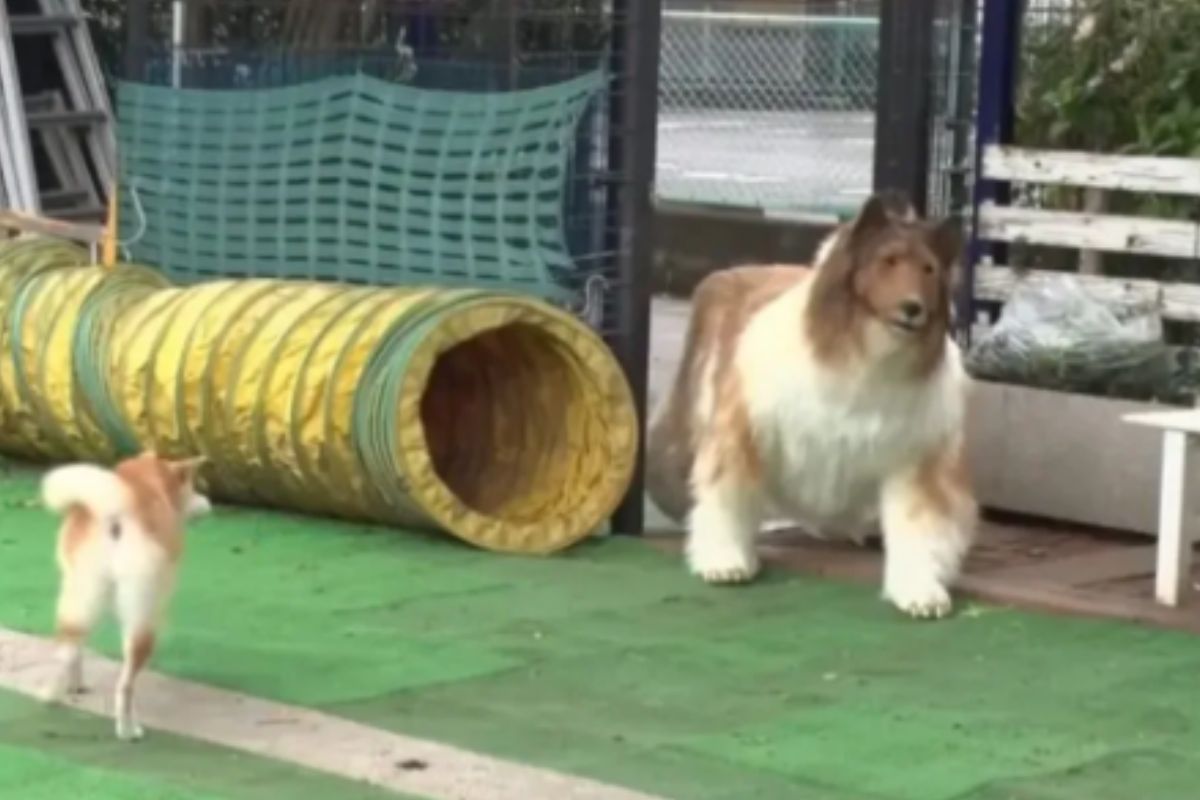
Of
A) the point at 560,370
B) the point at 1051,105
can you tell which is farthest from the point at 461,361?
the point at 1051,105

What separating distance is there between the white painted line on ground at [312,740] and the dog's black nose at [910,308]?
2.38 m

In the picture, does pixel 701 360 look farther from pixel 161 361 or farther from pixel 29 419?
pixel 29 419

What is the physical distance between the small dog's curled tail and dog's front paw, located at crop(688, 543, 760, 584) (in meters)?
2.71

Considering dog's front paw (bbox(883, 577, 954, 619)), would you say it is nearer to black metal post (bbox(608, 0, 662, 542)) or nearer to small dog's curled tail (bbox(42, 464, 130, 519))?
black metal post (bbox(608, 0, 662, 542))

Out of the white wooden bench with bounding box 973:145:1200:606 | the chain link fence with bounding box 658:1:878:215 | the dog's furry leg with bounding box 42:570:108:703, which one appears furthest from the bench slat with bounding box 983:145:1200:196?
the chain link fence with bounding box 658:1:878:215

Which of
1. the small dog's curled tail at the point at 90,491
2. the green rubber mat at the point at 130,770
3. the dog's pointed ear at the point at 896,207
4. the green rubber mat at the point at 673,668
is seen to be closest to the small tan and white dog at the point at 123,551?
the small dog's curled tail at the point at 90,491

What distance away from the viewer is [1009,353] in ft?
32.2

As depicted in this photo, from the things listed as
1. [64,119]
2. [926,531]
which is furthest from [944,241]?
[64,119]

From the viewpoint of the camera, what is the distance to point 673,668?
7.21 m

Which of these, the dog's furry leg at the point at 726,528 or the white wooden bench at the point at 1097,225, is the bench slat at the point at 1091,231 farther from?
the dog's furry leg at the point at 726,528

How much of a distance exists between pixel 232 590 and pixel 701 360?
2.04 m

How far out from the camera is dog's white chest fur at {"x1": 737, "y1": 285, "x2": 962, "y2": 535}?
26.9 feet

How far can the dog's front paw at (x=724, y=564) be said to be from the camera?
8453mm

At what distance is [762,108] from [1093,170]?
319 inches
